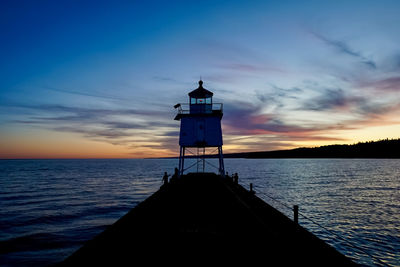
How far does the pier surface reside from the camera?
7148 mm

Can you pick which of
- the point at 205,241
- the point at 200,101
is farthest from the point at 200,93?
the point at 205,241

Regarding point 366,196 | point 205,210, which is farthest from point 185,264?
point 366,196

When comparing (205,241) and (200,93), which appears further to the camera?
(200,93)

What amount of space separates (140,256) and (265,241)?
13.9ft

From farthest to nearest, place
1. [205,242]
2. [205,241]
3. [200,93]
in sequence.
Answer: [200,93], [205,241], [205,242]

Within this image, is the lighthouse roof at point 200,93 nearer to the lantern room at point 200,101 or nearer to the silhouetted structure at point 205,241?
the lantern room at point 200,101

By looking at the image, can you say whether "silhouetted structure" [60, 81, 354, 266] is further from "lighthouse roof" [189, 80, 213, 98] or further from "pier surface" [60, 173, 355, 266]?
"lighthouse roof" [189, 80, 213, 98]

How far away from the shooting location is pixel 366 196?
35188mm

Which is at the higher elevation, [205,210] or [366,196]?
[205,210]

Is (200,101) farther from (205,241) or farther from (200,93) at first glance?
(205,241)

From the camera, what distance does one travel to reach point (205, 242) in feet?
27.6

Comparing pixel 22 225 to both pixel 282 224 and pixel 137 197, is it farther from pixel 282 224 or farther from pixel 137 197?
pixel 282 224

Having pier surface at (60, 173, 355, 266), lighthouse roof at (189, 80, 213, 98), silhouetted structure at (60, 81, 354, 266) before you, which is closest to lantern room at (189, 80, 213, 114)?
lighthouse roof at (189, 80, 213, 98)

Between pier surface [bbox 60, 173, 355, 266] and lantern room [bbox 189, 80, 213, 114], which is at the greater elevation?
lantern room [bbox 189, 80, 213, 114]
